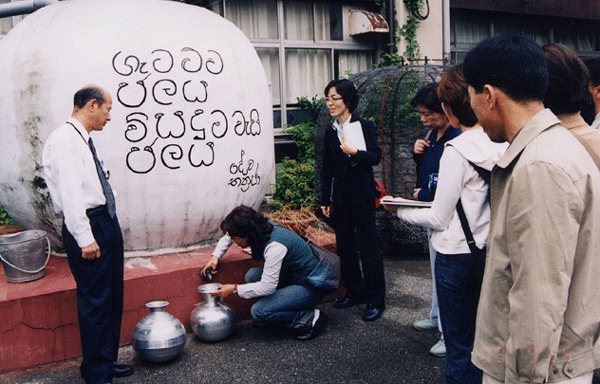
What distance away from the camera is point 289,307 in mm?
4113

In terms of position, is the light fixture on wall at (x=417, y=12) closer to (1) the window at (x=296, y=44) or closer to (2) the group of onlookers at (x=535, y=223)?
(1) the window at (x=296, y=44)

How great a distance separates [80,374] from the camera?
3.72 meters

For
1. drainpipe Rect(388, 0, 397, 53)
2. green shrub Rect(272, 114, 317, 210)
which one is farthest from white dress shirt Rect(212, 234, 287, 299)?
drainpipe Rect(388, 0, 397, 53)

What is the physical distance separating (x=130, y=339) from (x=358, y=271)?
6.20 feet

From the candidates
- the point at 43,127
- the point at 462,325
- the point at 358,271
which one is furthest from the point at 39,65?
the point at 462,325

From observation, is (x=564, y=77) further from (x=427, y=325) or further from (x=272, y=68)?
(x=272, y=68)

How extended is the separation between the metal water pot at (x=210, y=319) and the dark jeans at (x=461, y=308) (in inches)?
72.7

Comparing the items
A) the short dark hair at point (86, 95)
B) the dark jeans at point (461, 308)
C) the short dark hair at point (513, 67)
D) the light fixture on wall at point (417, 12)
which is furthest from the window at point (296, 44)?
the short dark hair at point (513, 67)

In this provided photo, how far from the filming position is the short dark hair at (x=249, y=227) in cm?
389

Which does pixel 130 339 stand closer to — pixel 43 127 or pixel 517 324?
pixel 43 127

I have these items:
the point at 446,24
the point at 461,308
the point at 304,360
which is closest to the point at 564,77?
the point at 461,308

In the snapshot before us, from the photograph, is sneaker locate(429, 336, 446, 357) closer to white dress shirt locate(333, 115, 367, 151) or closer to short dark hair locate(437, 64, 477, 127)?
white dress shirt locate(333, 115, 367, 151)

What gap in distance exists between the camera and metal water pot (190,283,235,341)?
407 cm

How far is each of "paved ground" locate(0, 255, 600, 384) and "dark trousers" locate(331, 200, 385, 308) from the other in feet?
0.93
